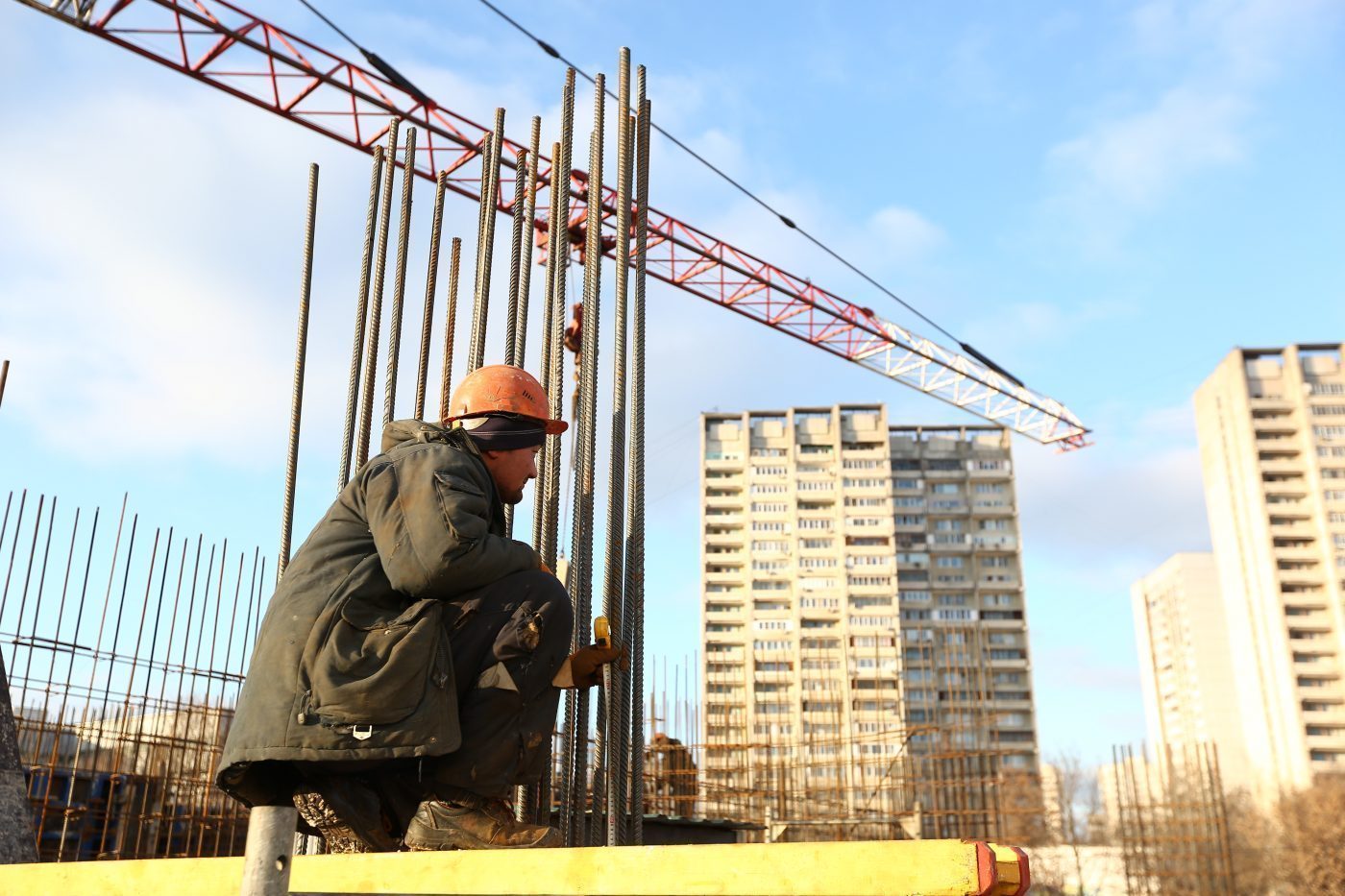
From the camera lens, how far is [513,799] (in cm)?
414

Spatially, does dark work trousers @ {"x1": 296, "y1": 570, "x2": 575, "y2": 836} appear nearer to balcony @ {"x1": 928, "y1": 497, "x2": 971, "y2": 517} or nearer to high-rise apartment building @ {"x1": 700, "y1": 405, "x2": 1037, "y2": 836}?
high-rise apartment building @ {"x1": 700, "y1": 405, "x2": 1037, "y2": 836}

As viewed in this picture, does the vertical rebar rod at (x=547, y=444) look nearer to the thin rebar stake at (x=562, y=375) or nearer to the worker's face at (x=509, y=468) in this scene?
the thin rebar stake at (x=562, y=375)

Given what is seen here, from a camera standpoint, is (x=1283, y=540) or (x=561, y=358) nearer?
(x=561, y=358)

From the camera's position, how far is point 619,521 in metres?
4.70

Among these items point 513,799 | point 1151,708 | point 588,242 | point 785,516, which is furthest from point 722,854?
point 1151,708

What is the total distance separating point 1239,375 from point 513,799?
76.7m

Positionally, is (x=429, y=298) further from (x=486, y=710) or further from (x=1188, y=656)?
(x=1188, y=656)

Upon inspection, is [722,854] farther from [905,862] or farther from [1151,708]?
[1151,708]

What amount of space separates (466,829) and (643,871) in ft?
3.65

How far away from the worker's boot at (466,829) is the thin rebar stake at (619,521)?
1.46m

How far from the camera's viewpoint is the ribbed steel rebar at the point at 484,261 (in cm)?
512

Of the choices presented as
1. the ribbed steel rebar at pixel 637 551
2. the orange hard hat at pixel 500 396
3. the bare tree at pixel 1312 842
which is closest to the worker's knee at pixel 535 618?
the orange hard hat at pixel 500 396

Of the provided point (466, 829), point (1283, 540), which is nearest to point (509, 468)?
point (466, 829)

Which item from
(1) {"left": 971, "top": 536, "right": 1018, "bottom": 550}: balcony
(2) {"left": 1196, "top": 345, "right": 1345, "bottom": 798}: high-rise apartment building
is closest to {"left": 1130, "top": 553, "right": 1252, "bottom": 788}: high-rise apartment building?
(2) {"left": 1196, "top": 345, "right": 1345, "bottom": 798}: high-rise apartment building
